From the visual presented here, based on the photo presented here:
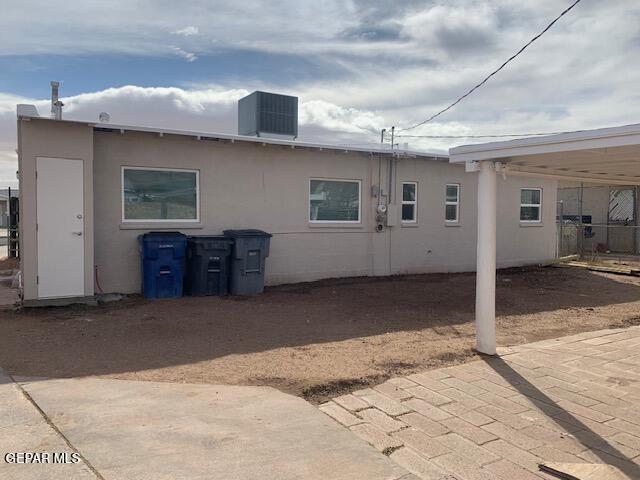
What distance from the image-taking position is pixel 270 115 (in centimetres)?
1327

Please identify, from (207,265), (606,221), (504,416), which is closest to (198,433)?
(504,416)

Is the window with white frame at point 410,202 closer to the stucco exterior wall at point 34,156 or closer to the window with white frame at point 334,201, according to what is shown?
the window with white frame at point 334,201

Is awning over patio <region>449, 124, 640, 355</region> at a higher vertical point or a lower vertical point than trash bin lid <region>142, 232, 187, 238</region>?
higher

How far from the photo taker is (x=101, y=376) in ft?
17.5

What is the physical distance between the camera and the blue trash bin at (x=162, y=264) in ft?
30.8

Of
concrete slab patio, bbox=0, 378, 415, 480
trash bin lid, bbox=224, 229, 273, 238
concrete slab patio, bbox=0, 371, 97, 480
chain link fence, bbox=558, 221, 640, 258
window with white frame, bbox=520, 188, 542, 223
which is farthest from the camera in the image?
chain link fence, bbox=558, 221, 640, 258

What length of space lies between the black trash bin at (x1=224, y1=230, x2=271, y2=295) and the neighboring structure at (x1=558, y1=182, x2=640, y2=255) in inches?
487

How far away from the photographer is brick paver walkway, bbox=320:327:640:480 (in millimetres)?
3756

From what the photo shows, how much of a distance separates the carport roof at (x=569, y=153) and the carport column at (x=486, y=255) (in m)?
0.27

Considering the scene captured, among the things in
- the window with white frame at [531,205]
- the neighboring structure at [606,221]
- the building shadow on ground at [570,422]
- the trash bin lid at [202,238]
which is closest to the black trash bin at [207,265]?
the trash bin lid at [202,238]

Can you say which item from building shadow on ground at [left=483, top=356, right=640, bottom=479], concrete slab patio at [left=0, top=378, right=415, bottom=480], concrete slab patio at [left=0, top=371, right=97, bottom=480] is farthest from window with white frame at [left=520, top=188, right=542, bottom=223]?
concrete slab patio at [left=0, top=371, right=97, bottom=480]

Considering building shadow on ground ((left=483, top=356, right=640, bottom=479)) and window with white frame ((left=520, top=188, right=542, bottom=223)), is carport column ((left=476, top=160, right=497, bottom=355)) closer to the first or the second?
building shadow on ground ((left=483, top=356, right=640, bottom=479))

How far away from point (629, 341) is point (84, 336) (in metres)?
7.06

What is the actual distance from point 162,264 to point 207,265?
813 mm
